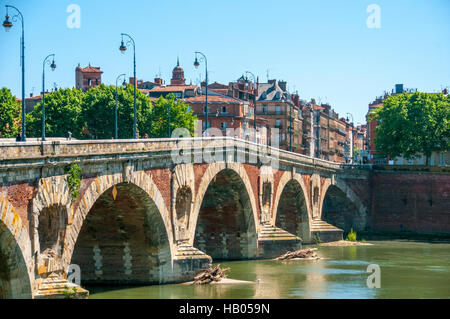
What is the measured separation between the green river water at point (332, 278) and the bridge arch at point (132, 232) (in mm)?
1228

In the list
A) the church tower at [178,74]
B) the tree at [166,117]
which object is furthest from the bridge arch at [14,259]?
the church tower at [178,74]

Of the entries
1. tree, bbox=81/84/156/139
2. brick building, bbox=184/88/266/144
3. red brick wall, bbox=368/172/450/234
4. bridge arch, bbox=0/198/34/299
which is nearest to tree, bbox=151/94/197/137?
tree, bbox=81/84/156/139

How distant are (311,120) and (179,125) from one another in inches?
2198

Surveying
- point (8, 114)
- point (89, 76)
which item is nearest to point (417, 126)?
point (8, 114)

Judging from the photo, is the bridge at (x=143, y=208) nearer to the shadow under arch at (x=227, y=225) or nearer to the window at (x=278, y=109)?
the shadow under arch at (x=227, y=225)

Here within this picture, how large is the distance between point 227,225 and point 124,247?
16.8 m

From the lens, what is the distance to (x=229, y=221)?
202ft

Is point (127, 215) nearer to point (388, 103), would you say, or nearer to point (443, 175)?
point (443, 175)

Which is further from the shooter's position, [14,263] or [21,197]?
[21,197]

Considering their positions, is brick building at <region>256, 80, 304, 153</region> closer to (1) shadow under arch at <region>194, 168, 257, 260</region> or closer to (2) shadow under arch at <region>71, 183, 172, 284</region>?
(1) shadow under arch at <region>194, 168, 257, 260</region>

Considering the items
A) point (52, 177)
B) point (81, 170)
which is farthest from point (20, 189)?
point (81, 170)

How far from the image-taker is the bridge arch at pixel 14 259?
95.2 ft

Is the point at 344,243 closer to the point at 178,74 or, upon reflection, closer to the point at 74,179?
the point at 74,179

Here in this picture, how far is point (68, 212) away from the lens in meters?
34.0
